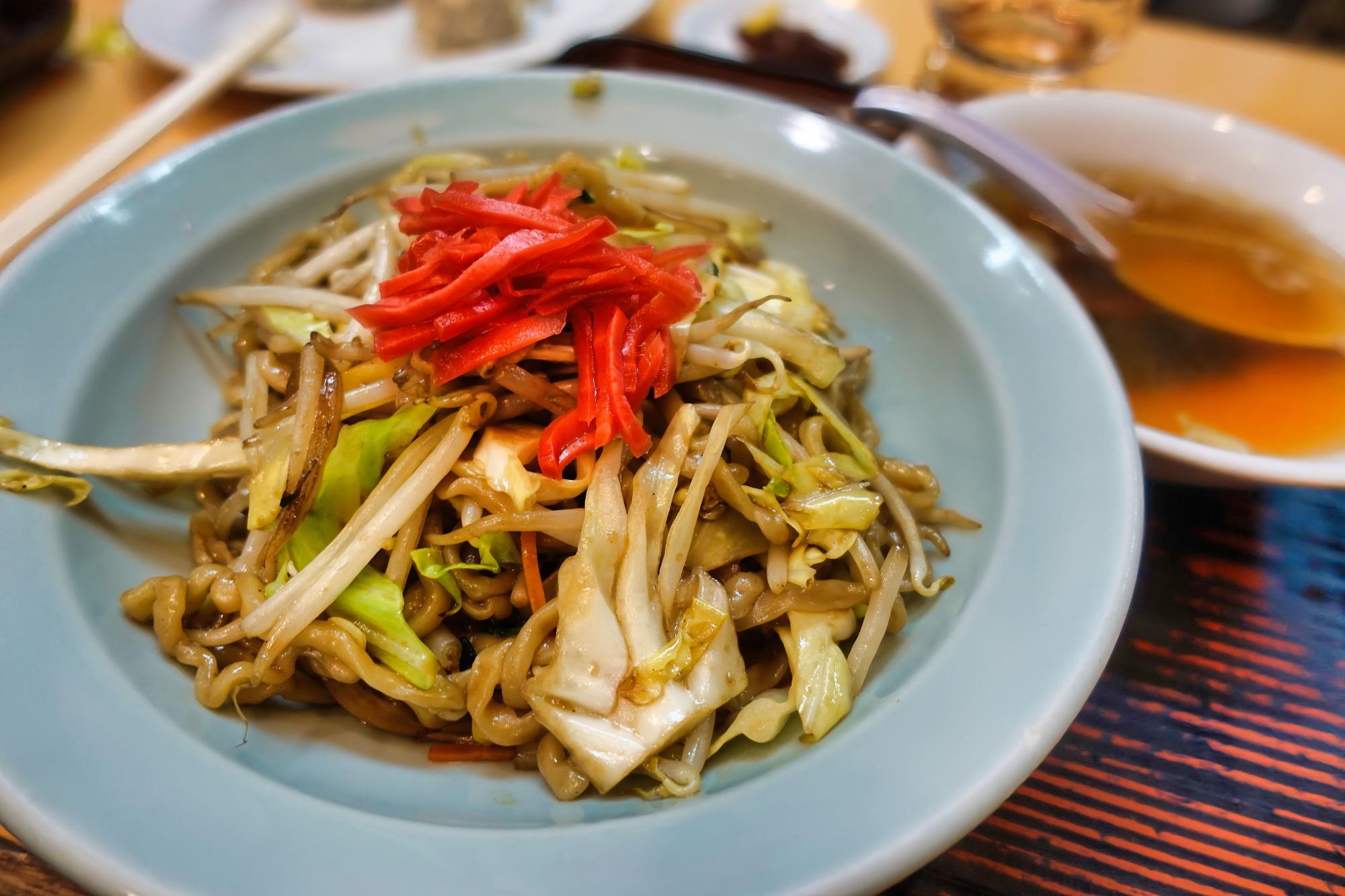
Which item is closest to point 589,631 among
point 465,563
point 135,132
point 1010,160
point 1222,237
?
point 465,563

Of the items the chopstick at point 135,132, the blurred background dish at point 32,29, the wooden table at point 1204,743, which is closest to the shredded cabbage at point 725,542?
the wooden table at point 1204,743

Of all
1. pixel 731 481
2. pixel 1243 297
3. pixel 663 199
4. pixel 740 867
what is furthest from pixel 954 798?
pixel 1243 297

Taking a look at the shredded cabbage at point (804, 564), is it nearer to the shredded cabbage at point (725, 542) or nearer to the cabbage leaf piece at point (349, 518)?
the shredded cabbage at point (725, 542)

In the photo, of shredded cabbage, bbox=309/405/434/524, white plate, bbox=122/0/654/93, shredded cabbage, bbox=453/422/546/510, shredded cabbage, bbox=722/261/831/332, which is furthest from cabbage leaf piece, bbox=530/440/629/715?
white plate, bbox=122/0/654/93

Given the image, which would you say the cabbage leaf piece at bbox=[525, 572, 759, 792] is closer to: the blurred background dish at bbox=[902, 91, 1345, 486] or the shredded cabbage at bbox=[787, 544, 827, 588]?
the shredded cabbage at bbox=[787, 544, 827, 588]

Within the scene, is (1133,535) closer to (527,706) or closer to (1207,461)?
(1207,461)

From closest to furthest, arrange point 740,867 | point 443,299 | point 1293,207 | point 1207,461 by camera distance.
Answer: point 740,867
point 443,299
point 1207,461
point 1293,207

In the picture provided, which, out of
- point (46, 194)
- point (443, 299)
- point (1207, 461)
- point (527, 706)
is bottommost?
point (527, 706)
